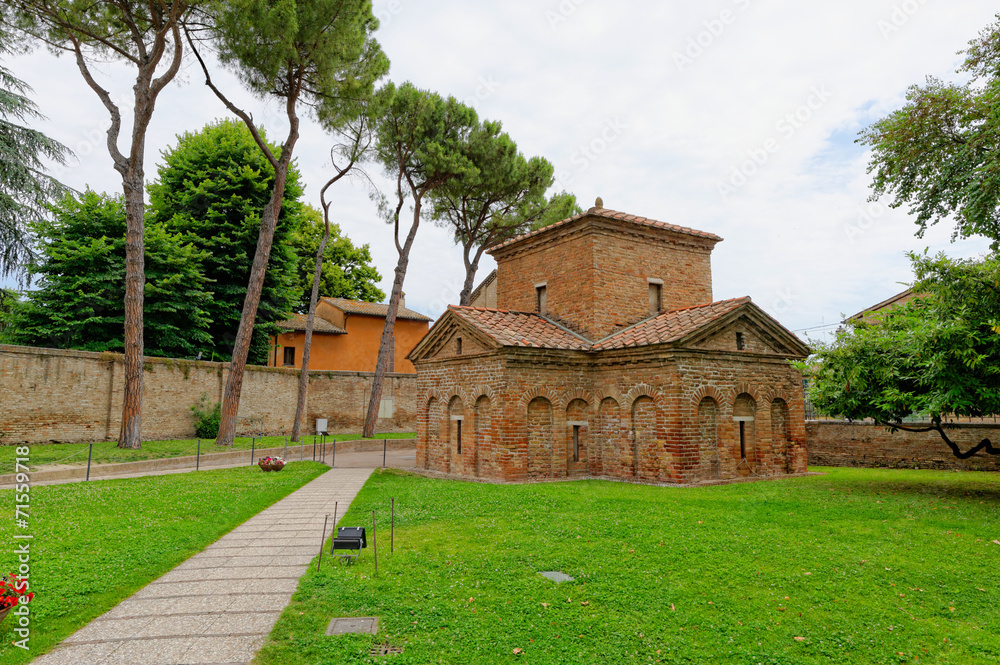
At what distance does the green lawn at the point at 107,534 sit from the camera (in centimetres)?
528

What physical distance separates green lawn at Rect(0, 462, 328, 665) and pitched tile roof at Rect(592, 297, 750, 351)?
9000 millimetres

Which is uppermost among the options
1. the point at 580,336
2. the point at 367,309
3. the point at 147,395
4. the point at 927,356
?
the point at 367,309

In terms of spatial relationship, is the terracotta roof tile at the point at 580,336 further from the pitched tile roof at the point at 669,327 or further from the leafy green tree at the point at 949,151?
the leafy green tree at the point at 949,151

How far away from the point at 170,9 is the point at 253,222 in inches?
368

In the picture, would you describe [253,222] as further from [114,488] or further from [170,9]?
[114,488]

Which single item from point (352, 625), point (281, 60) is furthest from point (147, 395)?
point (352, 625)

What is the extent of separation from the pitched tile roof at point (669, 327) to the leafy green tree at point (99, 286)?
54.1 feet

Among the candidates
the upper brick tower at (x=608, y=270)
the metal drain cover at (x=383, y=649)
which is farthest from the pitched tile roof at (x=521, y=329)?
the metal drain cover at (x=383, y=649)

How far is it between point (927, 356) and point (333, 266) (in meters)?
33.3

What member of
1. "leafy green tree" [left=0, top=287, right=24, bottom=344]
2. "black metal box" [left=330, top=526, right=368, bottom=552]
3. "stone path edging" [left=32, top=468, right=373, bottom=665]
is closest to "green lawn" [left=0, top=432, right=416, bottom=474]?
"leafy green tree" [left=0, top=287, right=24, bottom=344]

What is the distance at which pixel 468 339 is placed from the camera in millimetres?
15594

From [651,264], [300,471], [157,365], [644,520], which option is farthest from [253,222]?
[644,520]

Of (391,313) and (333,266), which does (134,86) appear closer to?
(391,313)

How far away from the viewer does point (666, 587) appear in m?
5.97
